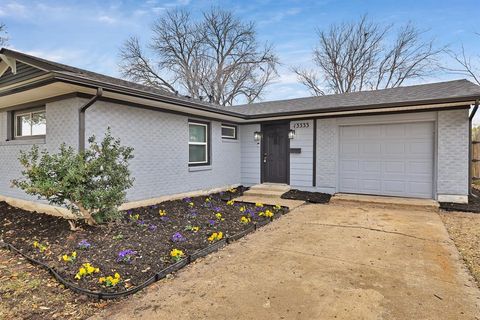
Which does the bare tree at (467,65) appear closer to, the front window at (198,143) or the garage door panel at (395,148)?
the garage door panel at (395,148)

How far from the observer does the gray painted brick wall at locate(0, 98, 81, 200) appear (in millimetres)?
5273

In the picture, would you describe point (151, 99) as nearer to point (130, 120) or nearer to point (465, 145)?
point (130, 120)

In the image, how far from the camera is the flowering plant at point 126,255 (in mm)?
3393

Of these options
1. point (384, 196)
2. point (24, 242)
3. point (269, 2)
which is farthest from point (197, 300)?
point (269, 2)

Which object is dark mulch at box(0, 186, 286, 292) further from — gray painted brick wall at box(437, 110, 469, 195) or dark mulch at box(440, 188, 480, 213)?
gray painted brick wall at box(437, 110, 469, 195)

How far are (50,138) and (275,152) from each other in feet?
20.9

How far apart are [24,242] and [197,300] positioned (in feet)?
11.1

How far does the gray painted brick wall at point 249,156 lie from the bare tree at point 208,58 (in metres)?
13.2

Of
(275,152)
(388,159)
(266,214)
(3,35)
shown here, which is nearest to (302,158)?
(275,152)

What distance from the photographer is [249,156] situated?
977 centimetres

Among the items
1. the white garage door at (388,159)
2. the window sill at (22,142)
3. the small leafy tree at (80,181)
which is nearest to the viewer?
the small leafy tree at (80,181)

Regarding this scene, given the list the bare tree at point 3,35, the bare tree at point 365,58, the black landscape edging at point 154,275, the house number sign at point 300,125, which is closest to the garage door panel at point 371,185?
the house number sign at point 300,125

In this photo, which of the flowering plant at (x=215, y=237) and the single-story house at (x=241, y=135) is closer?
the flowering plant at (x=215, y=237)

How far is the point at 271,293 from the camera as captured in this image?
2.70 meters
